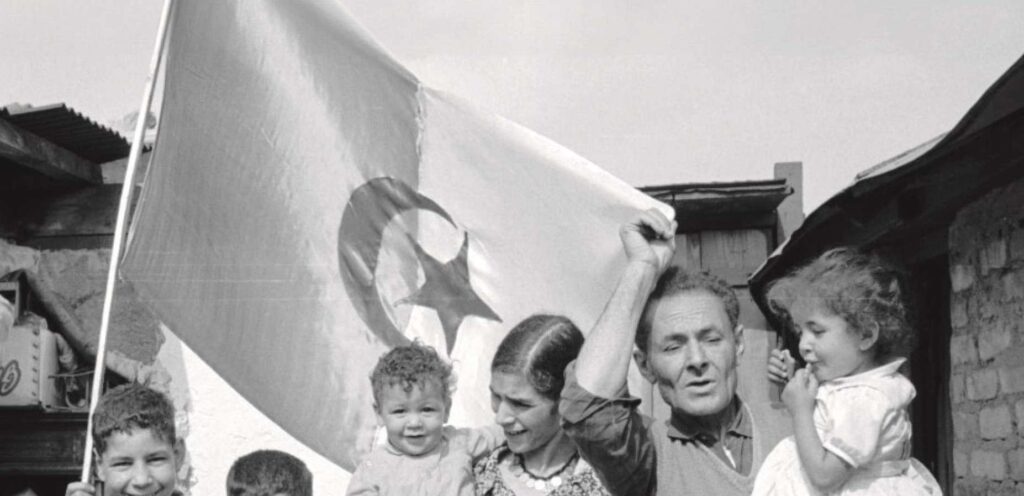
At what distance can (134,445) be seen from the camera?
12.2 feet

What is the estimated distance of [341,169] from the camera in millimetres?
4828

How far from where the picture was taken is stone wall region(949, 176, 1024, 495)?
5242 millimetres

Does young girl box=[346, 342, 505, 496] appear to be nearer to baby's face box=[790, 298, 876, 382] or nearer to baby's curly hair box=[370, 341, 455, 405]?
baby's curly hair box=[370, 341, 455, 405]

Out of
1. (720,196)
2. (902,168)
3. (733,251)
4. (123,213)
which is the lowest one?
(123,213)

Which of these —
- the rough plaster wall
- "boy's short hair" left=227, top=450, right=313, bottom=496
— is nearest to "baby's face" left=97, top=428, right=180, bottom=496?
"boy's short hair" left=227, top=450, right=313, bottom=496

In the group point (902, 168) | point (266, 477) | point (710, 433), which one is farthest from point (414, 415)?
point (902, 168)

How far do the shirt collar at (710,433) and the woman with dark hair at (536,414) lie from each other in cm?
41

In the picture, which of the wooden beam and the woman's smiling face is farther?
the wooden beam

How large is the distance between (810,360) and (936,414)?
3853 mm

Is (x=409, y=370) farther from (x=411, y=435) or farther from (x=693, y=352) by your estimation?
(x=693, y=352)

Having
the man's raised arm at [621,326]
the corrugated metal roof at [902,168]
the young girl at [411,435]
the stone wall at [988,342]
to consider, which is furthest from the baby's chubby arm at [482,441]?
the stone wall at [988,342]

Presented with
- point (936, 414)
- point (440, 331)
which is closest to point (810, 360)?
point (440, 331)

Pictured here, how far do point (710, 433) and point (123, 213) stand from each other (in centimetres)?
203

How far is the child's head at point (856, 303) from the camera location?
292 centimetres
